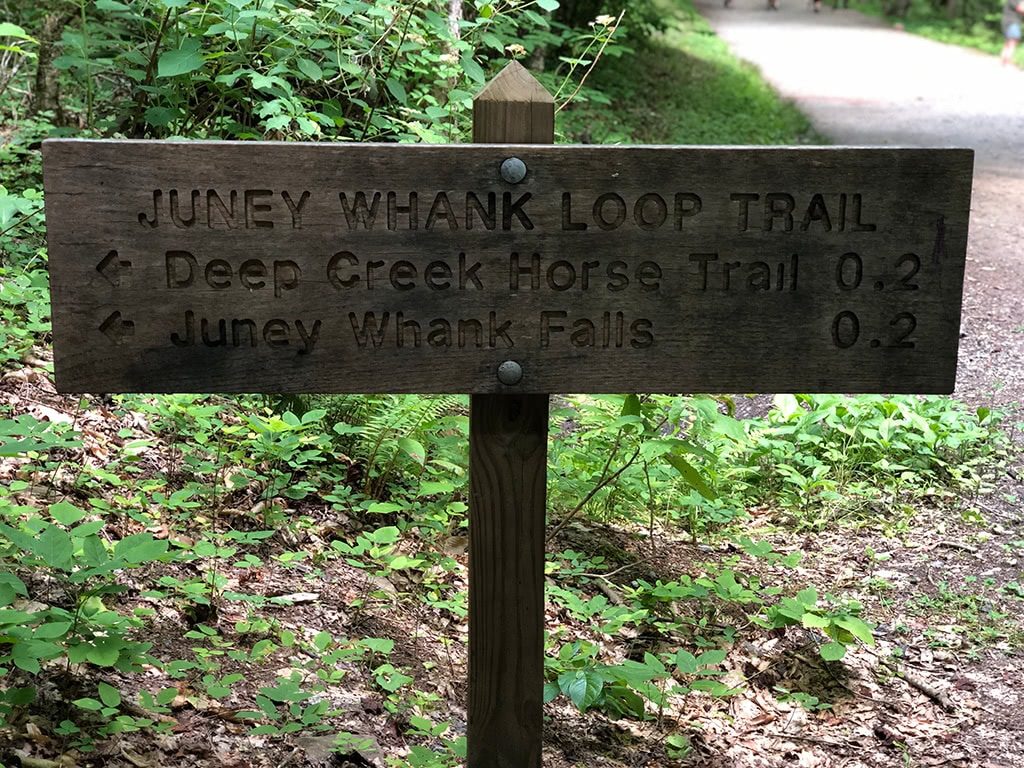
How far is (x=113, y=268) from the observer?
2.13 metres

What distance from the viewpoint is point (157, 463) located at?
164 inches

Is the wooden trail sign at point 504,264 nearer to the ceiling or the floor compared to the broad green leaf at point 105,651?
nearer to the ceiling

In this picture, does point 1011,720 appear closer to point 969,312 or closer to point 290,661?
point 290,661

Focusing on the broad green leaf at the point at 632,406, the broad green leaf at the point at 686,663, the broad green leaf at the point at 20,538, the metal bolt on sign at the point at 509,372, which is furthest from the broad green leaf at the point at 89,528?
the broad green leaf at the point at 632,406

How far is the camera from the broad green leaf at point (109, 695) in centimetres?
260

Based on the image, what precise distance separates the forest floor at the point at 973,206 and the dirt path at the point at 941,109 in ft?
0.07

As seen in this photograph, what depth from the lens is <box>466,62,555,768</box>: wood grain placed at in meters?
2.38

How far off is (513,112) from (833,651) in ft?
7.37

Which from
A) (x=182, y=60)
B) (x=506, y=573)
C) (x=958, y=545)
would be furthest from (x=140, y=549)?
(x=958, y=545)

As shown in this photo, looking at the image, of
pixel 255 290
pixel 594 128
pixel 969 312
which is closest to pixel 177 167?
pixel 255 290

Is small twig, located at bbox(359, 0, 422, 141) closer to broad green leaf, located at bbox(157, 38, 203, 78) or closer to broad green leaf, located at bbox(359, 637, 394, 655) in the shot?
broad green leaf, located at bbox(157, 38, 203, 78)

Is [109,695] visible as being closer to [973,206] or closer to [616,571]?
[616,571]

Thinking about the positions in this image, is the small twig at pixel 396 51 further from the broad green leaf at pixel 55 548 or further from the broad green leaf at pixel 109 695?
the broad green leaf at pixel 109 695

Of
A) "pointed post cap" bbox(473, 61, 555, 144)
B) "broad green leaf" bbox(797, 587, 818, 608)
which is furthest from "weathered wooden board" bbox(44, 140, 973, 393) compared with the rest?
"broad green leaf" bbox(797, 587, 818, 608)
